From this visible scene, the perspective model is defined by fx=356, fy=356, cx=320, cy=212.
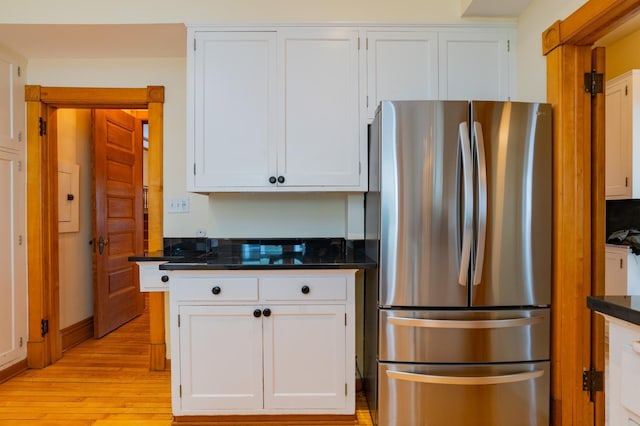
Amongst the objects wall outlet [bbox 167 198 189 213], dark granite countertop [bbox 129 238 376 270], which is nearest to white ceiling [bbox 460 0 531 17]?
dark granite countertop [bbox 129 238 376 270]

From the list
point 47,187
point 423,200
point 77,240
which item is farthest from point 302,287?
point 77,240

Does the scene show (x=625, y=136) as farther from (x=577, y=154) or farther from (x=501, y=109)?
(x=501, y=109)

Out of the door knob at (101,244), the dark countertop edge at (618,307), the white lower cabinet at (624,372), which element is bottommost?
the white lower cabinet at (624,372)

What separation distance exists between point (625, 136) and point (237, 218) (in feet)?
10.7

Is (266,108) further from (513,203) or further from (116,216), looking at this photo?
(116,216)

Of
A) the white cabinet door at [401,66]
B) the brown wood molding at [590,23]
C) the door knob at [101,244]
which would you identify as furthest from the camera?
the door knob at [101,244]

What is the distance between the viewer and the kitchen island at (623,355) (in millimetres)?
865

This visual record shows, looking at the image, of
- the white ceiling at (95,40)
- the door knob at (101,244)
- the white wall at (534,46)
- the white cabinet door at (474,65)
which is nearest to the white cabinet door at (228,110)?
the white ceiling at (95,40)

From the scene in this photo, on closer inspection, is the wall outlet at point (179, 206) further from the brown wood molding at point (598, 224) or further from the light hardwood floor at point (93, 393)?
the brown wood molding at point (598, 224)

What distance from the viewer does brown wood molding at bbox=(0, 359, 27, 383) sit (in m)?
2.43

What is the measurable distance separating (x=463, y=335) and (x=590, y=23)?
151 centimetres

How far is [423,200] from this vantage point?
5.60ft

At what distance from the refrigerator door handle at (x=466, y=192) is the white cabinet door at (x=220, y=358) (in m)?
1.08

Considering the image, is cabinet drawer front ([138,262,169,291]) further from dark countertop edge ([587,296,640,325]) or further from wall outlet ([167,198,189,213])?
dark countertop edge ([587,296,640,325])
